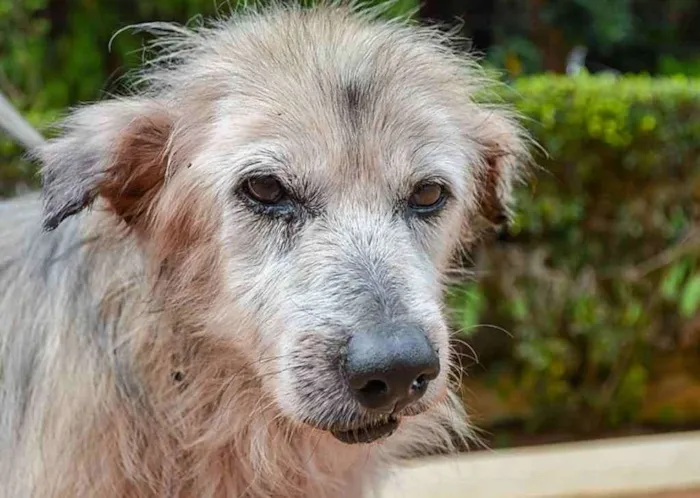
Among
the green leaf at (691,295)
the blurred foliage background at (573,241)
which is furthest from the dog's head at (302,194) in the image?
the green leaf at (691,295)

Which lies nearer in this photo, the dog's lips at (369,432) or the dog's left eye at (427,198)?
the dog's lips at (369,432)

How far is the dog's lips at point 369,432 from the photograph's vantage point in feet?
5.12

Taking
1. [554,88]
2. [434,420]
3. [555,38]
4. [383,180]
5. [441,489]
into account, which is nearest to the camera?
[383,180]

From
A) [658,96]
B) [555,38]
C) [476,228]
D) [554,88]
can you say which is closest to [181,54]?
[476,228]

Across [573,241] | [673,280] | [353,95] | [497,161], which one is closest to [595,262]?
[573,241]

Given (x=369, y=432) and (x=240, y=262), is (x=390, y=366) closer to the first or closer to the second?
(x=369, y=432)

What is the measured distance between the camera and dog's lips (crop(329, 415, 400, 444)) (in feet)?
5.12

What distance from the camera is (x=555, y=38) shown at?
4996mm

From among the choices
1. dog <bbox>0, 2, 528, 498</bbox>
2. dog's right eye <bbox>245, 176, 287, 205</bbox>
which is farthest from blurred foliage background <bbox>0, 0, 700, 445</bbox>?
dog's right eye <bbox>245, 176, 287, 205</bbox>

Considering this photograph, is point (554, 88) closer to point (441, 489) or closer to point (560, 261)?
point (560, 261)

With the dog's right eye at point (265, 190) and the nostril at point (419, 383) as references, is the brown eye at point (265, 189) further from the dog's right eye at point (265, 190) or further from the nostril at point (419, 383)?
the nostril at point (419, 383)

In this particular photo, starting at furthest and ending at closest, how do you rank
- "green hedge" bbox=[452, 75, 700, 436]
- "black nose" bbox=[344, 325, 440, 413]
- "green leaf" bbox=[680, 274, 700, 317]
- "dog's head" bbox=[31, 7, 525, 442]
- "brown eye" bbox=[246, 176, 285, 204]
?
"green leaf" bbox=[680, 274, 700, 317] < "green hedge" bbox=[452, 75, 700, 436] < "brown eye" bbox=[246, 176, 285, 204] < "dog's head" bbox=[31, 7, 525, 442] < "black nose" bbox=[344, 325, 440, 413]

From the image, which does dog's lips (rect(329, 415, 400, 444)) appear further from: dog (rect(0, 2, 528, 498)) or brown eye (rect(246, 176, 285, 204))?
brown eye (rect(246, 176, 285, 204))

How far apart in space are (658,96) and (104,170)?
99.2 inches
